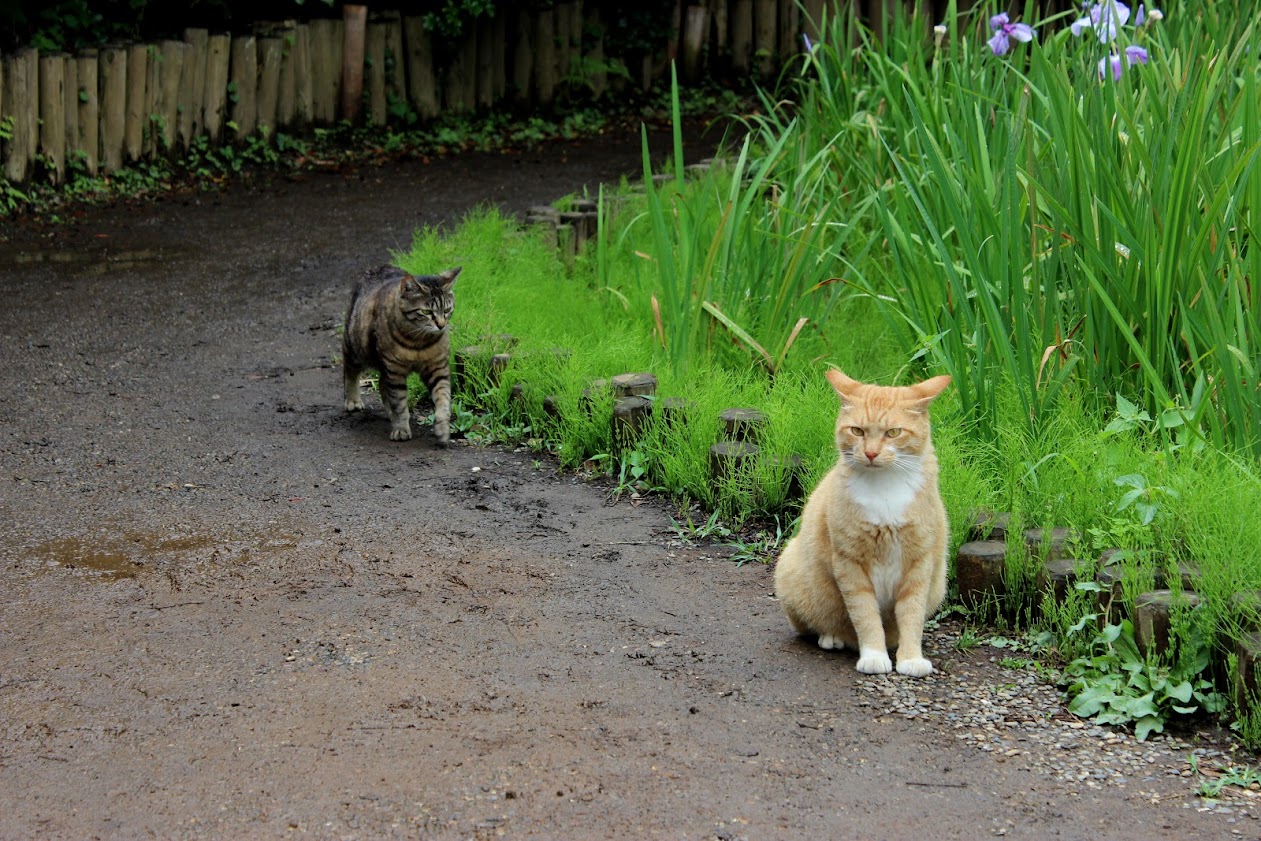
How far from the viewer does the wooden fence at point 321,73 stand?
31.8 ft

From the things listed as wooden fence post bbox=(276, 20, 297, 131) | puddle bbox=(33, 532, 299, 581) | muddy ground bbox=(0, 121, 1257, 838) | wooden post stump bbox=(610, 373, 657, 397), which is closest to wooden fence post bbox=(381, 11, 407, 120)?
wooden fence post bbox=(276, 20, 297, 131)

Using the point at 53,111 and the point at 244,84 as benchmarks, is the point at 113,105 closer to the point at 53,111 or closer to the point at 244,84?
the point at 53,111

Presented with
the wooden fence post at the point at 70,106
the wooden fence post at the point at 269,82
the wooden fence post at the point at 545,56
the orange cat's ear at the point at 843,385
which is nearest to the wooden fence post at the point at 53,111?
the wooden fence post at the point at 70,106

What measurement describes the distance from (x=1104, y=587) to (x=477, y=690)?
5.42 feet

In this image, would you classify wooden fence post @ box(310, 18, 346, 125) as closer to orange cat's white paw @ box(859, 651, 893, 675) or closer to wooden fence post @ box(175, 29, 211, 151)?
wooden fence post @ box(175, 29, 211, 151)

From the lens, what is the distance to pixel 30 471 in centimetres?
518

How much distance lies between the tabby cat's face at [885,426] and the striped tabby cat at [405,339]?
97.5 inches

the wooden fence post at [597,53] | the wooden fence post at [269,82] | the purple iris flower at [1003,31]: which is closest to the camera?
the purple iris flower at [1003,31]

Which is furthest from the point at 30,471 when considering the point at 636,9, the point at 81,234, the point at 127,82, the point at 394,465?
the point at 636,9

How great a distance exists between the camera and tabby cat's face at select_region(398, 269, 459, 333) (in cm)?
554

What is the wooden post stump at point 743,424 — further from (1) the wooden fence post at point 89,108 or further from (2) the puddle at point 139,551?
(1) the wooden fence post at point 89,108

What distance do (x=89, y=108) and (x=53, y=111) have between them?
326 millimetres

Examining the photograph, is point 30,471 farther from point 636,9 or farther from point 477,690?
point 636,9

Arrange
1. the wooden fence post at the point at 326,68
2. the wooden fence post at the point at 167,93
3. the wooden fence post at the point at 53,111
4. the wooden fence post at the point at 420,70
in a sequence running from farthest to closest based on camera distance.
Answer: the wooden fence post at the point at 420,70 < the wooden fence post at the point at 326,68 < the wooden fence post at the point at 167,93 < the wooden fence post at the point at 53,111
